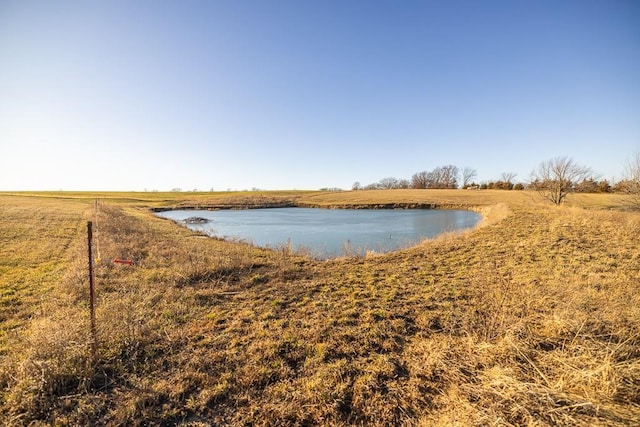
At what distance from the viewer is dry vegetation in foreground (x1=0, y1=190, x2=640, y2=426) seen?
121 inches

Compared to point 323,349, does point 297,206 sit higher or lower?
higher

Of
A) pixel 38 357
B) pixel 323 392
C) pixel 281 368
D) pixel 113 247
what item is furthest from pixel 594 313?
pixel 113 247

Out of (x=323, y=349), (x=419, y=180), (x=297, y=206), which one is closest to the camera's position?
(x=323, y=349)

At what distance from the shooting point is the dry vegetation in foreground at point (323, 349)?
10.1 ft

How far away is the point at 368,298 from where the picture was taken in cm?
683

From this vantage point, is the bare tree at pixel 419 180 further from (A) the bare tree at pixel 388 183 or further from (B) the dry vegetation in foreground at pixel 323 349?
(B) the dry vegetation in foreground at pixel 323 349

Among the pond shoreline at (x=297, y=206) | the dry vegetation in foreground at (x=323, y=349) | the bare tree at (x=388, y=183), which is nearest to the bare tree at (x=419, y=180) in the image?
the bare tree at (x=388, y=183)

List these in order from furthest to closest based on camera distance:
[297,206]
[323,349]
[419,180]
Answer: [419,180] → [297,206] → [323,349]

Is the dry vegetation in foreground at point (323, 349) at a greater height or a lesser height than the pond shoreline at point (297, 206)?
lesser

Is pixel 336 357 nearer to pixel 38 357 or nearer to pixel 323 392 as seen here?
pixel 323 392

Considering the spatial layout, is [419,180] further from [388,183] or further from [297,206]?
[297,206]

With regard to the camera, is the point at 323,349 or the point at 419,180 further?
the point at 419,180

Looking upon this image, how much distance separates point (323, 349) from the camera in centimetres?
445

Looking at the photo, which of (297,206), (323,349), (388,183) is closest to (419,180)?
(388,183)
